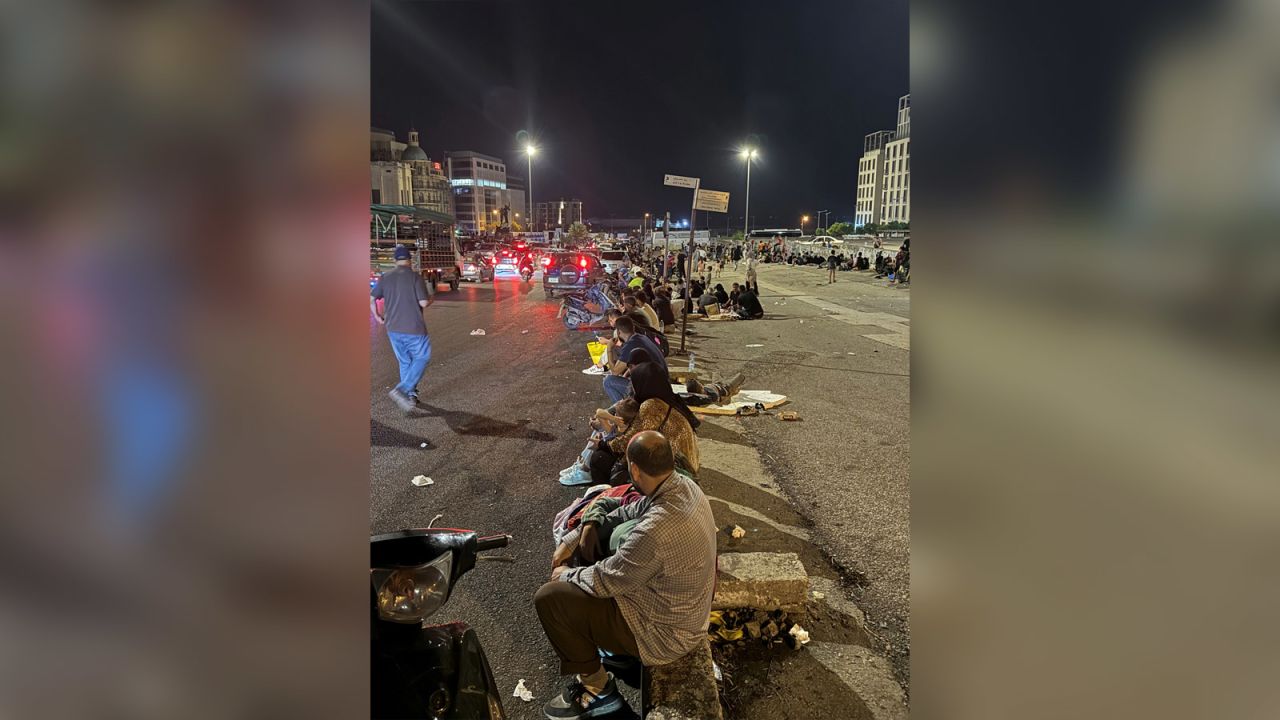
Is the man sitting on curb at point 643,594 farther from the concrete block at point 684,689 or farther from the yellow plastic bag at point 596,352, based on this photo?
the yellow plastic bag at point 596,352

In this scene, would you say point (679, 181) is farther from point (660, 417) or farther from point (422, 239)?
point (422, 239)

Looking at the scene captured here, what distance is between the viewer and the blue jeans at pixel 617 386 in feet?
23.8

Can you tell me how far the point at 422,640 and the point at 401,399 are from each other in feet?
21.0

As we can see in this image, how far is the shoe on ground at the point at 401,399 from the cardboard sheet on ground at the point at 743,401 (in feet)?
10.1

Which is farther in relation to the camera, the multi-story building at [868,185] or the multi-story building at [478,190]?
the multi-story building at [478,190]

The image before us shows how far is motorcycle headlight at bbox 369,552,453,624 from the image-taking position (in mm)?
2121

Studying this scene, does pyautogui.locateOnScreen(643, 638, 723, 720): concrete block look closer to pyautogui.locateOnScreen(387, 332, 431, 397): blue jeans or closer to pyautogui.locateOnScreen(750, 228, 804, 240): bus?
pyautogui.locateOnScreen(387, 332, 431, 397): blue jeans

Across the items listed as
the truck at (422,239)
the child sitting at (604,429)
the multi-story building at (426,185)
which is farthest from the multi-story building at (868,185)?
the child sitting at (604,429)
